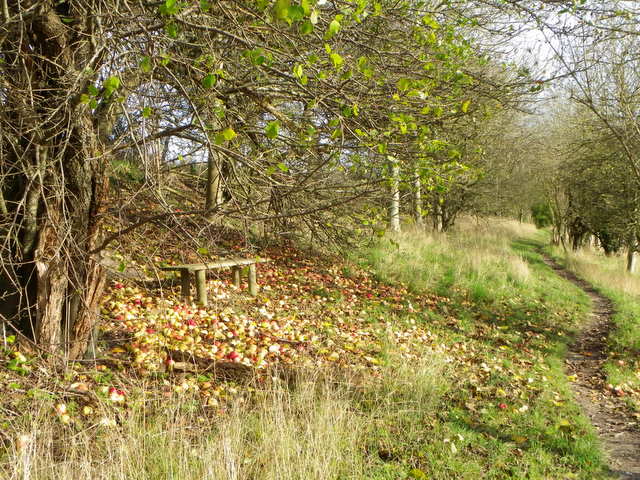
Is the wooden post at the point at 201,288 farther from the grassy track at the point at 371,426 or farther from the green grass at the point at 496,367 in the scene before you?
the green grass at the point at 496,367

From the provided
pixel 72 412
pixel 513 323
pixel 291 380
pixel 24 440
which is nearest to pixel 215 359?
pixel 291 380

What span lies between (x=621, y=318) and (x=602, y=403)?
4786mm

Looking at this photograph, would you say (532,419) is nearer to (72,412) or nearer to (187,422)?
(187,422)

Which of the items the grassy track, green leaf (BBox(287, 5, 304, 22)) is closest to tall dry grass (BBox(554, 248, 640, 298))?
the grassy track

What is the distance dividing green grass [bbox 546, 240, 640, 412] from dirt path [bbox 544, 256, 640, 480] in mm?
154

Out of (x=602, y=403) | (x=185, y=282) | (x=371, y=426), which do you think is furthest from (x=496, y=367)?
(x=185, y=282)

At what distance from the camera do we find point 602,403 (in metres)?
5.77

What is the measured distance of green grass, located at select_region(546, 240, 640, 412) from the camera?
6.61 meters

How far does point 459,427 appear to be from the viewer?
429 centimetres

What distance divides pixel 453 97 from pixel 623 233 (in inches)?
484

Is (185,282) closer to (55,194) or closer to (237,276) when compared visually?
(237,276)

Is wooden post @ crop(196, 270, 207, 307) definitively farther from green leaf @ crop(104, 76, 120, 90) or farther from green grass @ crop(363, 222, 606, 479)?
green leaf @ crop(104, 76, 120, 90)

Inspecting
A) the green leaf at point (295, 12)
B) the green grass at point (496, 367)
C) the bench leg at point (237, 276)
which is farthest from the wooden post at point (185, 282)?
the green leaf at point (295, 12)

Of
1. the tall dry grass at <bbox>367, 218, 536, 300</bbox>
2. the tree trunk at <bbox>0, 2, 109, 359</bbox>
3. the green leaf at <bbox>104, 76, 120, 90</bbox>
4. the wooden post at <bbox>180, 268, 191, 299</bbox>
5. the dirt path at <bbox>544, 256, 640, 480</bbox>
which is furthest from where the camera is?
the tall dry grass at <bbox>367, 218, 536, 300</bbox>
